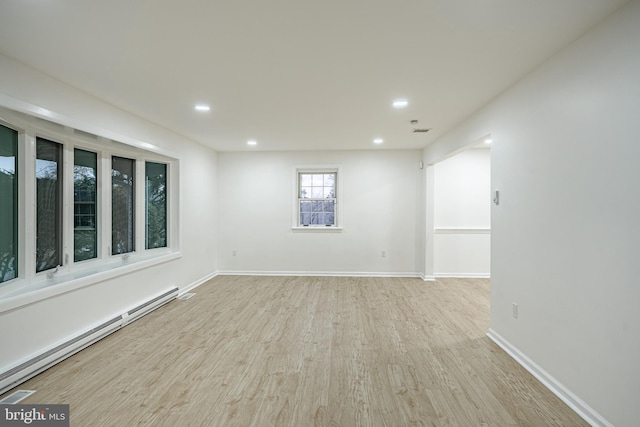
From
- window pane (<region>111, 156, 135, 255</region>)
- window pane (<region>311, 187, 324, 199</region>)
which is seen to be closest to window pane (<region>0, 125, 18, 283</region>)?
window pane (<region>111, 156, 135, 255</region>)

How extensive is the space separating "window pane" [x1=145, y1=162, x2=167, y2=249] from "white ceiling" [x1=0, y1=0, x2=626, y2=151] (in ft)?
3.94

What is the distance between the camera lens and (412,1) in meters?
1.71

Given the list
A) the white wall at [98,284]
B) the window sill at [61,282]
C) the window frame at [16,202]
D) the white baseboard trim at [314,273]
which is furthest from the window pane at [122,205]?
the white baseboard trim at [314,273]

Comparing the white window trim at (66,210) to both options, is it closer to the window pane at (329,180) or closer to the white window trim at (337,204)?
the white window trim at (337,204)

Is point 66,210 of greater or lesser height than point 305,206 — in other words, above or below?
below

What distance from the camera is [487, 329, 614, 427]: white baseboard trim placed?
6.43 feet

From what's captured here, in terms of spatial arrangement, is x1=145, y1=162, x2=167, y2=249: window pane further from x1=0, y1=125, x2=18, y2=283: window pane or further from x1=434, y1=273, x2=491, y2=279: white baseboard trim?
x1=434, y1=273, x2=491, y2=279: white baseboard trim

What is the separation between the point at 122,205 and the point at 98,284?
1.09 m

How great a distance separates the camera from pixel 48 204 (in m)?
2.94

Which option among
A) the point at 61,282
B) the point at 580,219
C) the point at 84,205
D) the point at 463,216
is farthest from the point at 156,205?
the point at 463,216

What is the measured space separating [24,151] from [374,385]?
345 cm

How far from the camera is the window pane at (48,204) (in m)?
2.86

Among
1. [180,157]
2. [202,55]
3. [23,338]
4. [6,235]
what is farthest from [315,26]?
[180,157]

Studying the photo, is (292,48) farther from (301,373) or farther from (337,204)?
(337,204)
